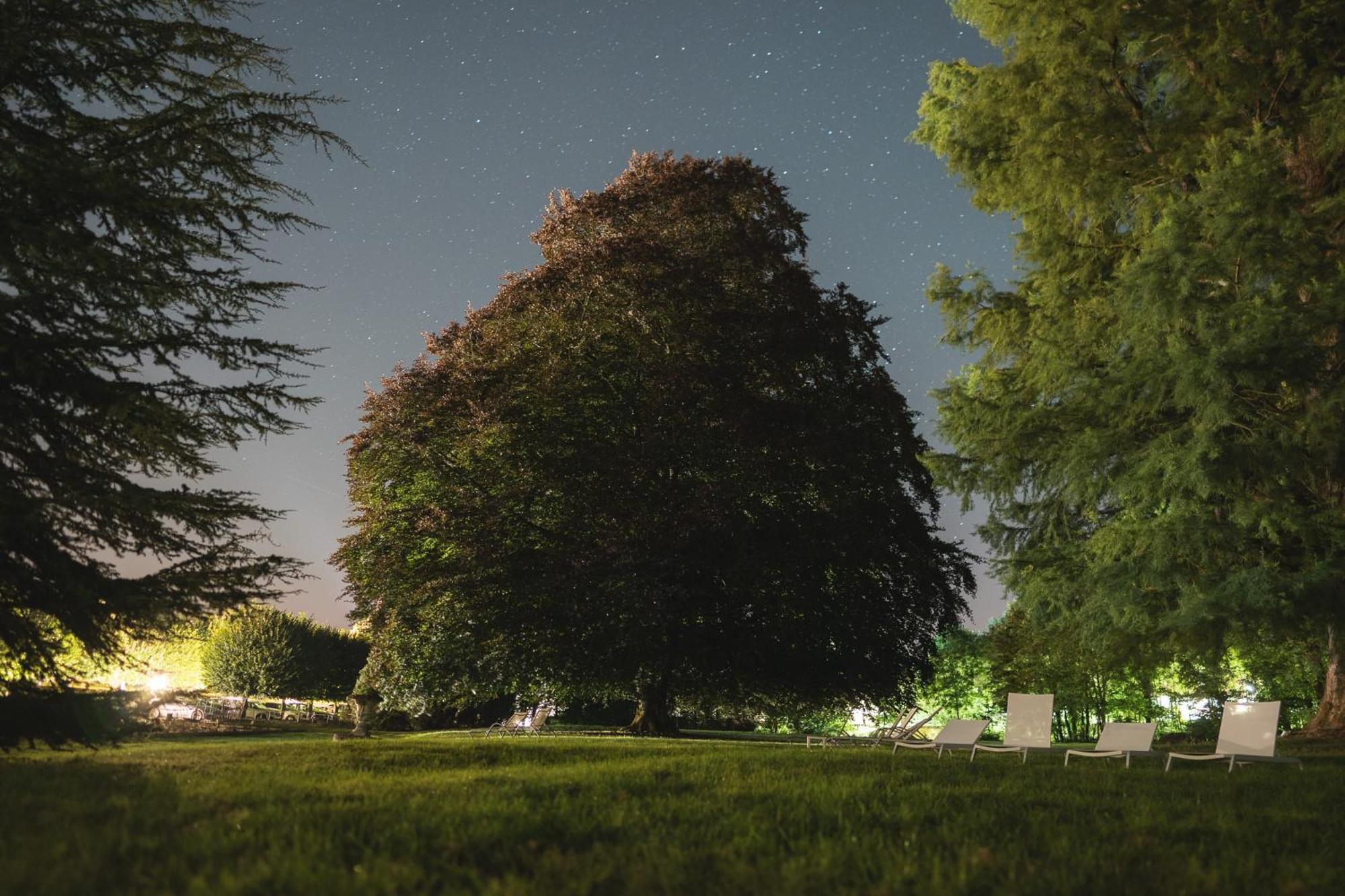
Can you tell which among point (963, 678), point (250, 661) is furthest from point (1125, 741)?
point (963, 678)

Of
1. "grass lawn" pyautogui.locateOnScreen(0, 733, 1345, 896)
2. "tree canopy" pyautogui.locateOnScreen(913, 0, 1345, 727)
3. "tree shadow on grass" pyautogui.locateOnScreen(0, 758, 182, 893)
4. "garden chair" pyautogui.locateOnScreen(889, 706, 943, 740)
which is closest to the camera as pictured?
"tree shadow on grass" pyautogui.locateOnScreen(0, 758, 182, 893)

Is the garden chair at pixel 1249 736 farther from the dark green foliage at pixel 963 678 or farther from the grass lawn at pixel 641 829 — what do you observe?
the dark green foliage at pixel 963 678

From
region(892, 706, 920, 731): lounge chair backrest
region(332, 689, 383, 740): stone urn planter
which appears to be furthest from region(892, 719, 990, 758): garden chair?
region(332, 689, 383, 740): stone urn planter

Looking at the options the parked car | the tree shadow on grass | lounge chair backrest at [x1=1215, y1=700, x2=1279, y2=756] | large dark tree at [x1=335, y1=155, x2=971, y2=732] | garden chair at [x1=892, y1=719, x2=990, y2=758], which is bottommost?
the parked car

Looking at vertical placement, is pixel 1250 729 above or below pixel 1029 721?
above

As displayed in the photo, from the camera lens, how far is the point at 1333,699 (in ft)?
49.8

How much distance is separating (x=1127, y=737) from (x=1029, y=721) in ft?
3.95

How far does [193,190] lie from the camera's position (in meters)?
9.31

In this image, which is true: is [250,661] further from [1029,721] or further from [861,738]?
[1029,721]

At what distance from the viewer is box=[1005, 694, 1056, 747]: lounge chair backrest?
37.2 feet

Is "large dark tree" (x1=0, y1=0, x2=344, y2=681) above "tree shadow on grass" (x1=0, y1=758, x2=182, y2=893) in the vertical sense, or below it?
above

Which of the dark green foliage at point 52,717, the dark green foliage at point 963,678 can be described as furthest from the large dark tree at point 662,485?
the dark green foliage at point 963,678

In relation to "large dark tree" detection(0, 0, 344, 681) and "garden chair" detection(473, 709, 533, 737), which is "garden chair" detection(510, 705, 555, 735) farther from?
"large dark tree" detection(0, 0, 344, 681)

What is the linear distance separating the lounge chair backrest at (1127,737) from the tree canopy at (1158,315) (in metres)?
1.53
